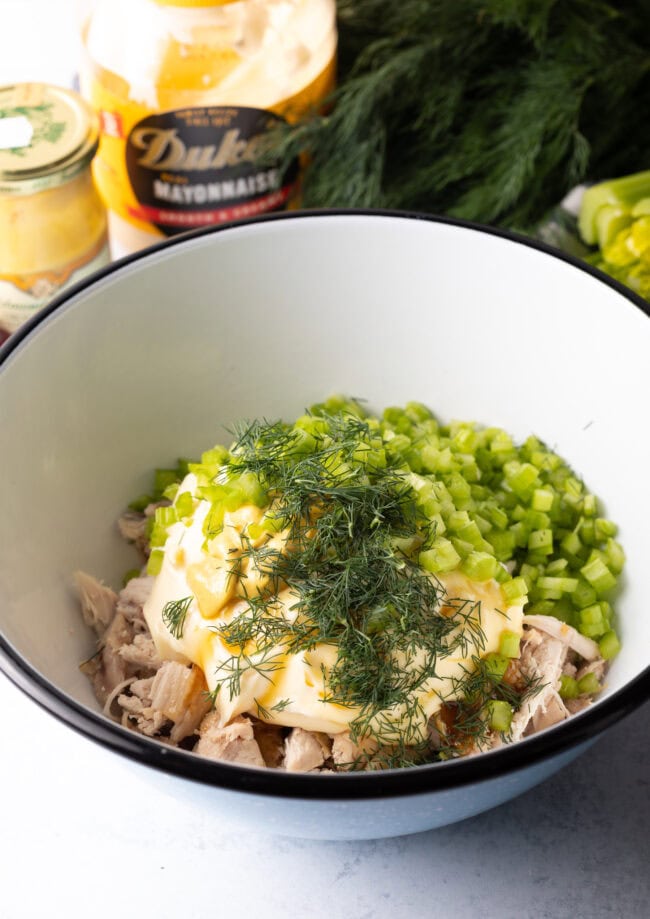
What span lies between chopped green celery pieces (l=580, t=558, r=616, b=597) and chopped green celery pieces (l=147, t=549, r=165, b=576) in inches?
26.0

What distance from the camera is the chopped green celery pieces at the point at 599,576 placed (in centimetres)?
156

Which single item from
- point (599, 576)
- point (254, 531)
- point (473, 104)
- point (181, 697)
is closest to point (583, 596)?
point (599, 576)

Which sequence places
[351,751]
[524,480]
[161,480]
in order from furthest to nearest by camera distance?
[161,480], [524,480], [351,751]

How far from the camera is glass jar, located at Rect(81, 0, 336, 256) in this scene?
1.96 m

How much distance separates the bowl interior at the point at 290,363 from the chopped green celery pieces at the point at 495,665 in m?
0.16

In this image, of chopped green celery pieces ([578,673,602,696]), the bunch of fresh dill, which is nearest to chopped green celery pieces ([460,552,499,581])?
chopped green celery pieces ([578,673,602,696])

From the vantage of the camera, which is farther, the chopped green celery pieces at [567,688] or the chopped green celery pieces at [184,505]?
the chopped green celery pieces at [184,505]

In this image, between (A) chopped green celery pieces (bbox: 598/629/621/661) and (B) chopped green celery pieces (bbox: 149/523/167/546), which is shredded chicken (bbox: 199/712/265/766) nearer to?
(B) chopped green celery pieces (bbox: 149/523/167/546)

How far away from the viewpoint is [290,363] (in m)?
1.87

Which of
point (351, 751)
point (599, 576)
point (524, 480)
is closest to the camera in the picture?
point (351, 751)

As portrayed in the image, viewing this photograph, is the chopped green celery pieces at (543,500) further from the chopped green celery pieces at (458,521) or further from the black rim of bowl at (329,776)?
the black rim of bowl at (329,776)

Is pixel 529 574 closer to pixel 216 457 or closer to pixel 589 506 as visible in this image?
pixel 589 506

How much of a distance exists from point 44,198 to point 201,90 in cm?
37

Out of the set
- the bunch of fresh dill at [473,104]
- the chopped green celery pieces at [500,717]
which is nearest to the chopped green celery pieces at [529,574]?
the chopped green celery pieces at [500,717]
